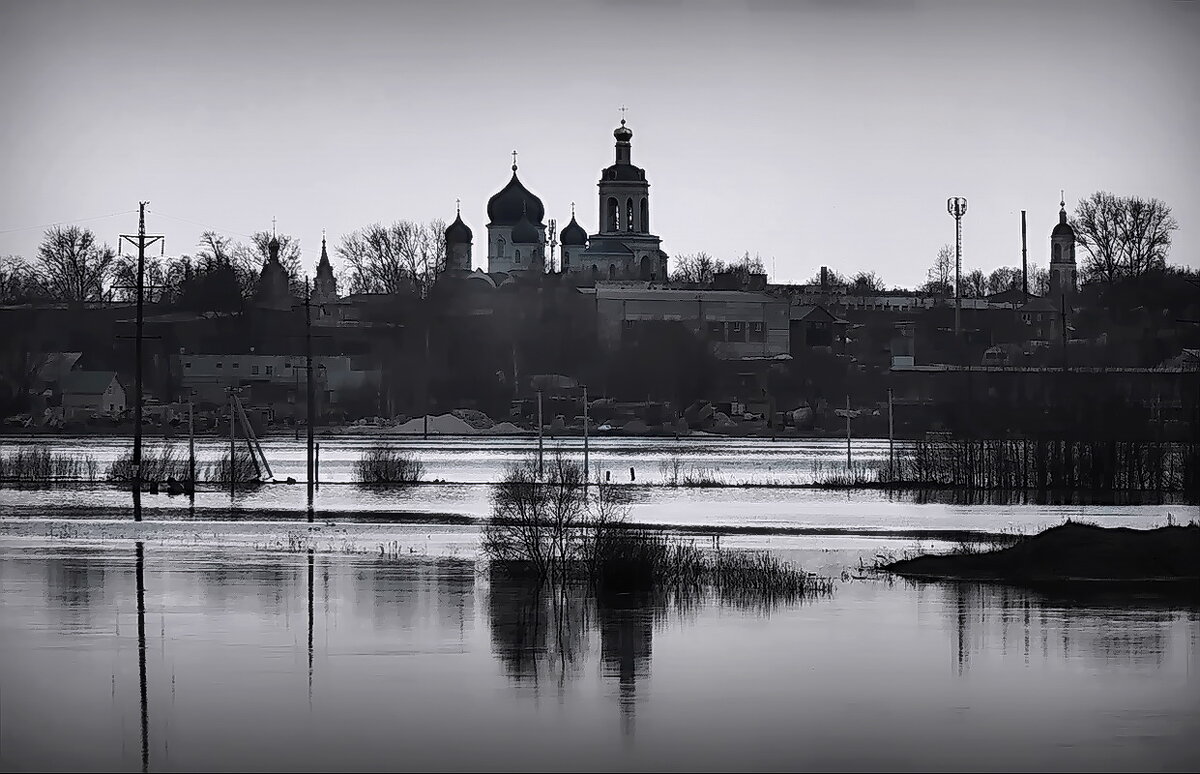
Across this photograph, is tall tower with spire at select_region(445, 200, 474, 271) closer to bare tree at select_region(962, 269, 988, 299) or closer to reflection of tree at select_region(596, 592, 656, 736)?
bare tree at select_region(962, 269, 988, 299)

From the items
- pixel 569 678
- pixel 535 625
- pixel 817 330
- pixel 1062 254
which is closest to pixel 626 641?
pixel 535 625

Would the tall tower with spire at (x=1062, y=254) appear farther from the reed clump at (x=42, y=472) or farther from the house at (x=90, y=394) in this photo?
the reed clump at (x=42, y=472)

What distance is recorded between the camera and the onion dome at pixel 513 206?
17138 cm

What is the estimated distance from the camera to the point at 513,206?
171375 mm

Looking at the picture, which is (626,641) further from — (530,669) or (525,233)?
(525,233)

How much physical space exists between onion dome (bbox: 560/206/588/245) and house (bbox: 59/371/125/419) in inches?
2814

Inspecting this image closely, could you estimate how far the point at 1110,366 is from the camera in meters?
90.7

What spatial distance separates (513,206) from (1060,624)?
151069mm

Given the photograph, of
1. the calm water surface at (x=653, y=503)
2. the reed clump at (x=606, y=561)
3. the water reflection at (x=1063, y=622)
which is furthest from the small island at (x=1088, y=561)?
the calm water surface at (x=653, y=503)

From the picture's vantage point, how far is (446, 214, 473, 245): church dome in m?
167

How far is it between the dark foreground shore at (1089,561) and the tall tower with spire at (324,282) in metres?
107

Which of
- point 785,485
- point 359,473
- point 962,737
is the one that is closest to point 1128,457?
point 785,485

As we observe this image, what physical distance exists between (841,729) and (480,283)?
11761 cm

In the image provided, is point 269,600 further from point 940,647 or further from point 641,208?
point 641,208
